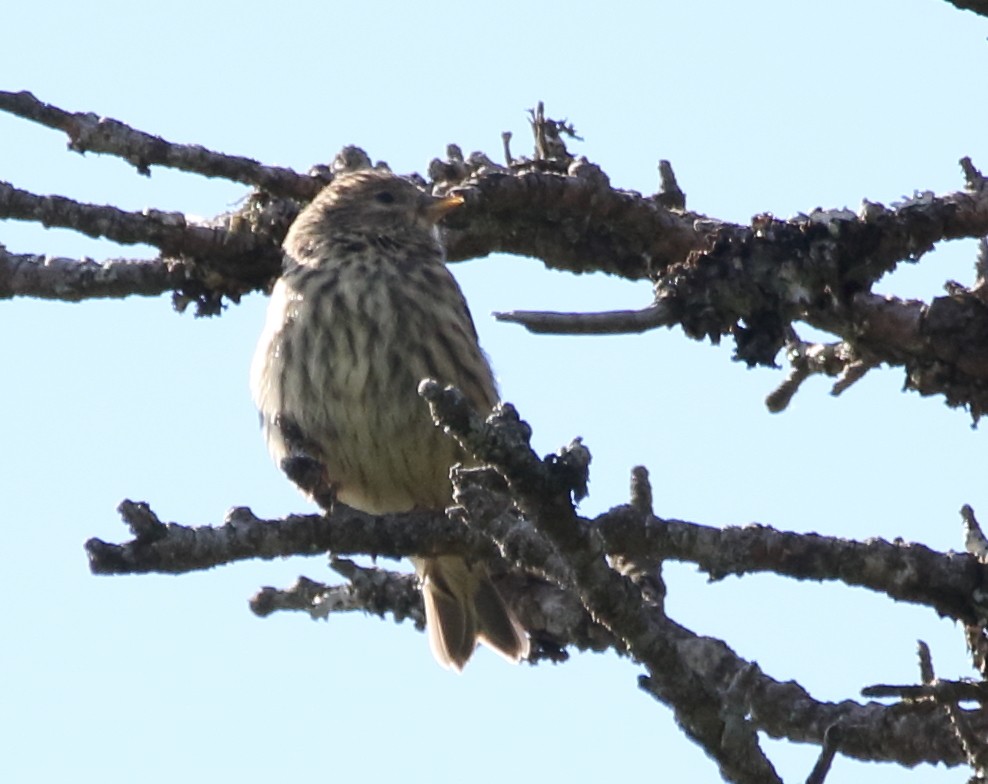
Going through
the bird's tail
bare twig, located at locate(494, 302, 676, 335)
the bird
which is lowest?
bare twig, located at locate(494, 302, 676, 335)

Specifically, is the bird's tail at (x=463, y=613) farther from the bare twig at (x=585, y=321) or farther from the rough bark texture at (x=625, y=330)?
the bare twig at (x=585, y=321)

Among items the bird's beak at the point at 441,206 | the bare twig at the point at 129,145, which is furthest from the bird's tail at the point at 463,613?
the bare twig at the point at 129,145

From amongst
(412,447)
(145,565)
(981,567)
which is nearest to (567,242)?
(412,447)

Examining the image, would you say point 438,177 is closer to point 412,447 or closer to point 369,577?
point 412,447

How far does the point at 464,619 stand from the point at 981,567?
2831 millimetres

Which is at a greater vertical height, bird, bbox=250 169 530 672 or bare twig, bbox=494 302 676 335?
bird, bbox=250 169 530 672

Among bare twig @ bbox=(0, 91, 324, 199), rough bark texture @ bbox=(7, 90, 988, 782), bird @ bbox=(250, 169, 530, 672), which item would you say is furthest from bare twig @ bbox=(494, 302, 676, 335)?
bare twig @ bbox=(0, 91, 324, 199)

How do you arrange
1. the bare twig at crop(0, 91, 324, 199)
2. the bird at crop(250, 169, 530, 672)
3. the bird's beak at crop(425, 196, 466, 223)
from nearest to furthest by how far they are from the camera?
the bare twig at crop(0, 91, 324, 199), the bird's beak at crop(425, 196, 466, 223), the bird at crop(250, 169, 530, 672)

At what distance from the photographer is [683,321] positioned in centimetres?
425

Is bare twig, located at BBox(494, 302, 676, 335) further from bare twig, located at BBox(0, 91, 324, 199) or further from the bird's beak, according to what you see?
bare twig, located at BBox(0, 91, 324, 199)

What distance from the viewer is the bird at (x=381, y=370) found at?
587 cm

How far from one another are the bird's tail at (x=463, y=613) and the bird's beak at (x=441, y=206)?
1.27 m

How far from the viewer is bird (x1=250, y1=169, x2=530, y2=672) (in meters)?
5.87

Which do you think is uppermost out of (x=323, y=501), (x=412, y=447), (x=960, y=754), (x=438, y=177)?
(x=438, y=177)
